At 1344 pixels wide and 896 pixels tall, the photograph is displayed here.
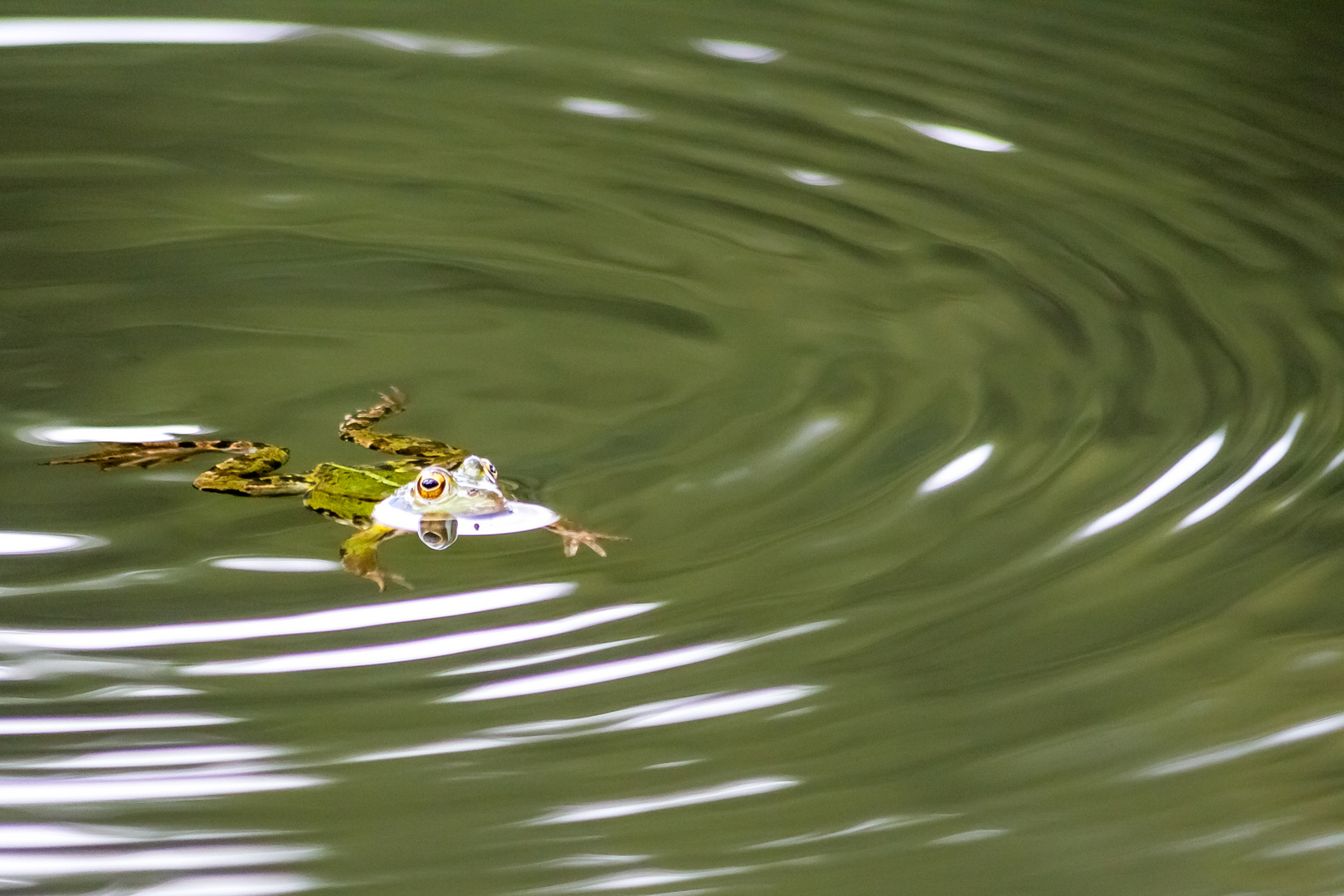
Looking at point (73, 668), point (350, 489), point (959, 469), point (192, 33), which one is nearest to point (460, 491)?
point (350, 489)

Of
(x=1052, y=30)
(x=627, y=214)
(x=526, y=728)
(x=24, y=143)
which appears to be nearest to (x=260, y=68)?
(x=24, y=143)

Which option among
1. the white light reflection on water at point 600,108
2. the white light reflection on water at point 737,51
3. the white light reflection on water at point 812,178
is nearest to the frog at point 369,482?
the white light reflection on water at point 812,178

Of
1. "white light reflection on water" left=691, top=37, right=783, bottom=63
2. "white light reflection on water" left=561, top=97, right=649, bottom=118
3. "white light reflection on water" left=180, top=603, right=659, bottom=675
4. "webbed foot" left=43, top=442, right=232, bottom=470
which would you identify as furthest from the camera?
"white light reflection on water" left=691, top=37, right=783, bottom=63

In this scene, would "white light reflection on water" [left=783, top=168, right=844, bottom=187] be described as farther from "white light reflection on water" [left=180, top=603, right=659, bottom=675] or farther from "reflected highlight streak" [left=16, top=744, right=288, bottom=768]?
"reflected highlight streak" [left=16, top=744, right=288, bottom=768]

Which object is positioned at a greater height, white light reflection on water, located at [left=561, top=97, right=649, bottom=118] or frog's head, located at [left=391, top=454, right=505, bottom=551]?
white light reflection on water, located at [left=561, top=97, right=649, bottom=118]

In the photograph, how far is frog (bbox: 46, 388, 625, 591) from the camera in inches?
48.8

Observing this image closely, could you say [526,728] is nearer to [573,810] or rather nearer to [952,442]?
[573,810]

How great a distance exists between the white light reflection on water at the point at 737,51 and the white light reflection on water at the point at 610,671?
1.50m

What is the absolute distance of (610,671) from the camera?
1062 mm

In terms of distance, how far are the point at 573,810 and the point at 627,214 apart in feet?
3.94

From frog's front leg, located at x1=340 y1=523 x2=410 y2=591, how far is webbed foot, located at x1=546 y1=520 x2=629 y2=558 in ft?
0.43

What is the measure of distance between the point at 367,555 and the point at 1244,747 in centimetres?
66

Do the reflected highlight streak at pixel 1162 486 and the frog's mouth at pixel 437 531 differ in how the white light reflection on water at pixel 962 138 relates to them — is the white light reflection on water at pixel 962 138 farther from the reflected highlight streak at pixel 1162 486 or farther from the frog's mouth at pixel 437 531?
the frog's mouth at pixel 437 531

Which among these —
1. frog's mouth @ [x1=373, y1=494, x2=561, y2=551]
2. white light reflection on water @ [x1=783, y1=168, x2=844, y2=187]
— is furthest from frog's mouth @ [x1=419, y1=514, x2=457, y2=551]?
white light reflection on water @ [x1=783, y1=168, x2=844, y2=187]
